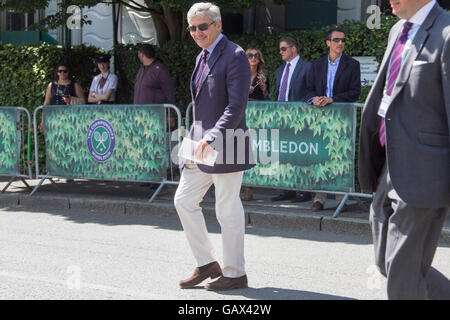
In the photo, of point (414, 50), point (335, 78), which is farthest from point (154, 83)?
point (414, 50)

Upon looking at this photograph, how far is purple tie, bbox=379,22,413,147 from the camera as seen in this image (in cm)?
388

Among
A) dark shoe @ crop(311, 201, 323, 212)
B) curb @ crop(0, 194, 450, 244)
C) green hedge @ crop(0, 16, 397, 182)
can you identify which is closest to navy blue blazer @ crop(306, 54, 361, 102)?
dark shoe @ crop(311, 201, 323, 212)

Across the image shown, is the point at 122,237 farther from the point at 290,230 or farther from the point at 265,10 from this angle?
the point at 265,10

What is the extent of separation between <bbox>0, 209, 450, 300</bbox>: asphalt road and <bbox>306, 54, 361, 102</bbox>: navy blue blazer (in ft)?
5.47

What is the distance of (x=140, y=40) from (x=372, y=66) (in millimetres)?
6715

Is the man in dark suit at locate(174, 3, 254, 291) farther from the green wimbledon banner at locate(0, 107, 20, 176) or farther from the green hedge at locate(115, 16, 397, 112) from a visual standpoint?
the green wimbledon banner at locate(0, 107, 20, 176)

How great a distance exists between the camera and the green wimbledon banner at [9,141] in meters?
10.5

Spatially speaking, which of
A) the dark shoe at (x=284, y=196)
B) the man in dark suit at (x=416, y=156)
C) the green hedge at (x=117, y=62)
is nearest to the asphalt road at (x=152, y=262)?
the dark shoe at (x=284, y=196)

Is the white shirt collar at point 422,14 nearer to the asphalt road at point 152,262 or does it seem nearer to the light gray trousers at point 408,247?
the light gray trousers at point 408,247

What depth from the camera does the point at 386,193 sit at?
152 inches

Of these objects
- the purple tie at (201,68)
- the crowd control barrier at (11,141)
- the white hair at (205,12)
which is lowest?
the crowd control barrier at (11,141)

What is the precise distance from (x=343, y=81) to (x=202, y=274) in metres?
3.91

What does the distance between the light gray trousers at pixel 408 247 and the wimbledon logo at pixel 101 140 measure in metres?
6.26
